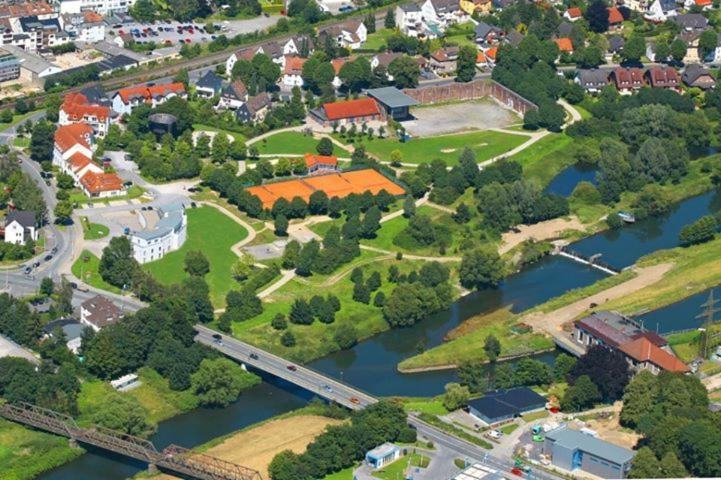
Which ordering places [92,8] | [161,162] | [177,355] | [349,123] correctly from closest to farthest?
[177,355]
[161,162]
[349,123]
[92,8]

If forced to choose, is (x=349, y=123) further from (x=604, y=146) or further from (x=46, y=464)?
(x=46, y=464)

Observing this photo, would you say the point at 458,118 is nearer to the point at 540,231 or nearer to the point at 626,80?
the point at 626,80

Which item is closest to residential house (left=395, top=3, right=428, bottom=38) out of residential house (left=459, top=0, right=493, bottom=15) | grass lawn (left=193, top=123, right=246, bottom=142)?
residential house (left=459, top=0, right=493, bottom=15)

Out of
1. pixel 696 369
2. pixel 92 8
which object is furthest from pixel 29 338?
pixel 92 8

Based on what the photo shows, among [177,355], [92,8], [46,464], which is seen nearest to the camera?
[46,464]

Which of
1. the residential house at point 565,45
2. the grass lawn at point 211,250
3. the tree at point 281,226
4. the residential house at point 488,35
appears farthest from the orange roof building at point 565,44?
the tree at point 281,226

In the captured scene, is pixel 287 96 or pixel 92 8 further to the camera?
pixel 92 8

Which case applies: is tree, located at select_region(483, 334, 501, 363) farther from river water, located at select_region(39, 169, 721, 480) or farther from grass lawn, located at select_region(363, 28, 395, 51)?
grass lawn, located at select_region(363, 28, 395, 51)
